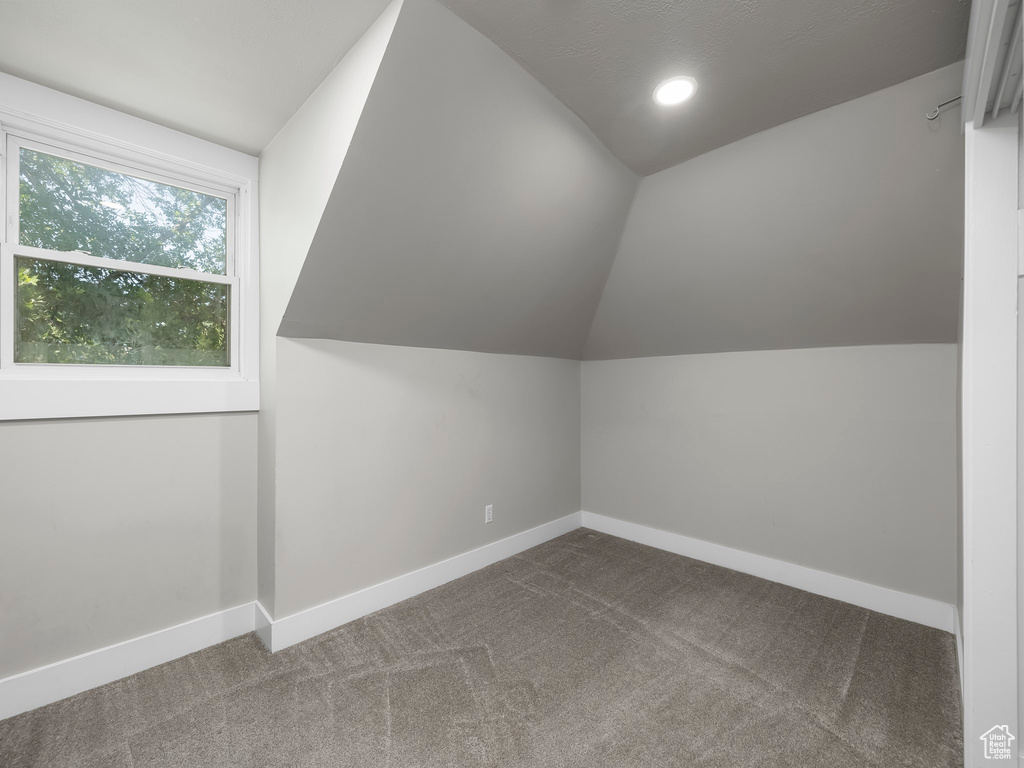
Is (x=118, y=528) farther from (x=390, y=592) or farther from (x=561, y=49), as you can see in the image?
(x=561, y=49)

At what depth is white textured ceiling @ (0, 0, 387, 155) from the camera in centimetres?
143

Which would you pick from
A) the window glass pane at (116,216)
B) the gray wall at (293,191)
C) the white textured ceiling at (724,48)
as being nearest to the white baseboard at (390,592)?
the gray wall at (293,191)

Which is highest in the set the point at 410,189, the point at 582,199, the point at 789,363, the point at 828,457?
the point at 582,199

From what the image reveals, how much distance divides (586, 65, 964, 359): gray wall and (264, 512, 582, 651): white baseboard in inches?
71.8

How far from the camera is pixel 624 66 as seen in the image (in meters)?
1.68

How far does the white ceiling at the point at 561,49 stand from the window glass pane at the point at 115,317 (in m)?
0.71

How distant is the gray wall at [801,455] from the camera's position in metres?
2.33

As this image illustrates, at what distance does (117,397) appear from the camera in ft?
6.17

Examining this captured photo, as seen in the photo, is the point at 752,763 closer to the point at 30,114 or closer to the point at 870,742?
the point at 870,742

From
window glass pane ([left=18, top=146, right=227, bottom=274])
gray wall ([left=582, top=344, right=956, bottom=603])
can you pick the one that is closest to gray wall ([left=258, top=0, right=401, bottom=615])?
window glass pane ([left=18, top=146, right=227, bottom=274])

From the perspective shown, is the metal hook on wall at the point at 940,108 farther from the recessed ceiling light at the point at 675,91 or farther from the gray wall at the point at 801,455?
the gray wall at the point at 801,455

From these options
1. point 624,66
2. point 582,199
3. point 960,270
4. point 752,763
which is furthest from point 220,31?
point 960,270

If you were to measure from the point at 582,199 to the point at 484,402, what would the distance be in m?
1.35

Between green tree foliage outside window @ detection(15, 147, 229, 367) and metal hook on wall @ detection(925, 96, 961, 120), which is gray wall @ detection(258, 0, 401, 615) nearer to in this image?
green tree foliage outside window @ detection(15, 147, 229, 367)
